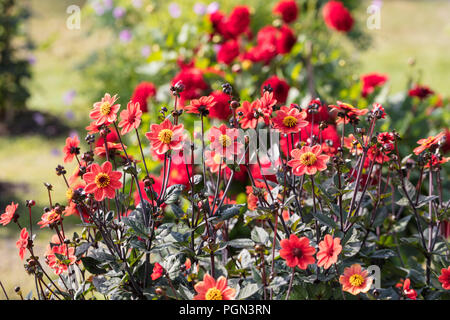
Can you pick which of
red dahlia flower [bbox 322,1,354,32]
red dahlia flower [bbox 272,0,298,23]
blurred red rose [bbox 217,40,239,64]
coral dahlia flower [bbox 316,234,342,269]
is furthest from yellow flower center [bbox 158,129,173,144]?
red dahlia flower [bbox 322,1,354,32]

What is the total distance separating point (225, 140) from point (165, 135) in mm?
104

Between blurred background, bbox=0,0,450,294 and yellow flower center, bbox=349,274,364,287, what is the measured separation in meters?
0.54

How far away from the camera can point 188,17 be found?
9.53 feet

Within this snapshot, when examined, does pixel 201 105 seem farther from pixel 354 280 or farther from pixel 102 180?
pixel 354 280

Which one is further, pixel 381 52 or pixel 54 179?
pixel 381 52

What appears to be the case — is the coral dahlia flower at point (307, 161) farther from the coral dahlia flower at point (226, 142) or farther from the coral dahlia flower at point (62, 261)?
the coral dahlia flower at point (62, 261)

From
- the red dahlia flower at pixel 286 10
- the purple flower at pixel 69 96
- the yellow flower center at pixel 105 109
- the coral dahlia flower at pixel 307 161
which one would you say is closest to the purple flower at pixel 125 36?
the purple flower at pixel 69 96

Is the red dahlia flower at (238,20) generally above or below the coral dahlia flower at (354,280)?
above

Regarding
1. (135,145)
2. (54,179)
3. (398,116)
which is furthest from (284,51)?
(54,179)

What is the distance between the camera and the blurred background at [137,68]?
6.86 ft

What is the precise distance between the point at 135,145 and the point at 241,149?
3.54ft

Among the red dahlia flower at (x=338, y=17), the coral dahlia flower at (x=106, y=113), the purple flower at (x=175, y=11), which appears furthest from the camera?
the purple flower at (x=175, y=11)

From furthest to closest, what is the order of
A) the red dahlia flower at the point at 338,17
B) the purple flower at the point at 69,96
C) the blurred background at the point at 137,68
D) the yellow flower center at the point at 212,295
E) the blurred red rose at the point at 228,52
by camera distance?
1. the purple flower at the point at 69,96
2. the red dahlia flower at the point at 338,17
3. the blurred background at the point at 137,68
4. the blurred red rose at the point at 228,52
5. the yellow flower center at the point at 212,295
